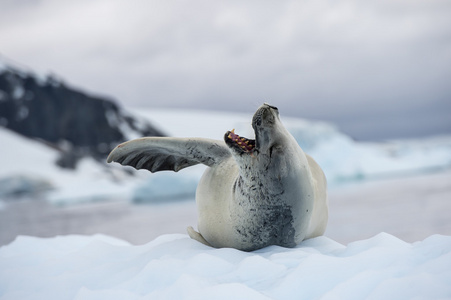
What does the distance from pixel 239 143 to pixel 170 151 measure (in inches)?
31.2

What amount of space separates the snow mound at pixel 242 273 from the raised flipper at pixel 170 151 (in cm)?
54

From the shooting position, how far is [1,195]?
74.8 ft

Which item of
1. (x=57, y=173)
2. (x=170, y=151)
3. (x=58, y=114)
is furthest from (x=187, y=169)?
(x=58, y=114)

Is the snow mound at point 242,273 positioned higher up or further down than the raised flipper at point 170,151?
further down

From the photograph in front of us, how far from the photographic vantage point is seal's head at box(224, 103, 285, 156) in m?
2.22

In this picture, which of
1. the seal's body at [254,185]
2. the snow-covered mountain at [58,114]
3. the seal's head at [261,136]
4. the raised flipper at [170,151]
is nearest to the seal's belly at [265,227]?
the seal's body at [254,185]

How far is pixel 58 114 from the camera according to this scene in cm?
4184

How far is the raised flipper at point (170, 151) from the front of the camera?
9.31 feet

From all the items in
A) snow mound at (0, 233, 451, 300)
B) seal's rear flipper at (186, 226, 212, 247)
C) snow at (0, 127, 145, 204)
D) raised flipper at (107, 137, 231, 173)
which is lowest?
snow mound at (0, 233, 451, 300)

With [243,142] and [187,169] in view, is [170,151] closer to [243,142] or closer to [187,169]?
[243,142]

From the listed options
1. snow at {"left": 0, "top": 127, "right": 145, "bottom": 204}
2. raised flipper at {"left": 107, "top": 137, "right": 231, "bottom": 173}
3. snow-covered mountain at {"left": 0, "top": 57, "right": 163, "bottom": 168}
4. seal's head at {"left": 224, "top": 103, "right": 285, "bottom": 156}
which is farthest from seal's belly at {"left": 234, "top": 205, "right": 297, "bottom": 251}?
snow-covered mountain at {"left": 0, "top": 57, "right": 163, "bottom": 168}

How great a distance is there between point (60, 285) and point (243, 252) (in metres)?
0.96

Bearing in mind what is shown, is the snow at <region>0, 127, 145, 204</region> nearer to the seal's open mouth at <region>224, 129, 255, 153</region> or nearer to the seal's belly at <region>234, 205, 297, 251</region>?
the seal's belly at <region>234, 205, 297, 251</region>

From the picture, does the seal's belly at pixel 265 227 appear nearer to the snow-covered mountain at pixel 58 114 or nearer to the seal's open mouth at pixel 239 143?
the seal's open mouth at pixel 239 143
